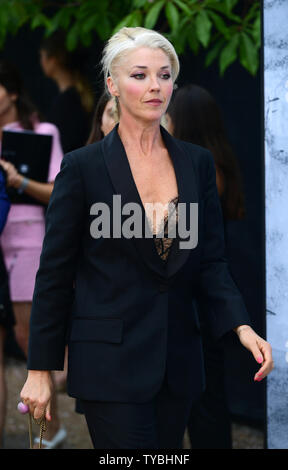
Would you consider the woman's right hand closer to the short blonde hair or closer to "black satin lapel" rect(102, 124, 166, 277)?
"black satin lapel" rect(102, 124, 166, 277)

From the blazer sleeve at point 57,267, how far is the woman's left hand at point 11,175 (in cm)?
185

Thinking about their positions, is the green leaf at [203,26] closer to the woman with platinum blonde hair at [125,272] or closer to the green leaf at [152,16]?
the green leaf at [152,16]

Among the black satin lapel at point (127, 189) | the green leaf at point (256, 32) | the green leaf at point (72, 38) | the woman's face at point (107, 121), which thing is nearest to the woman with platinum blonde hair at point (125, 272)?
the black satin lapel at point (127, 189)

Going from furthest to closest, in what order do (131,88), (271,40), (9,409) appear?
(9,409), (271,40), (131,88)

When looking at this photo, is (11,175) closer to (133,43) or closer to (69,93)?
(69,93)

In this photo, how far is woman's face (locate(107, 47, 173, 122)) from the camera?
8.55 feet

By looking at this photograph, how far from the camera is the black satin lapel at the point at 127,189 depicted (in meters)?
2.59

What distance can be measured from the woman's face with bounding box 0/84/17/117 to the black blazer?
212 cm

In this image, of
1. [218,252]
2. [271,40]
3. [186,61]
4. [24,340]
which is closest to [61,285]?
[218,252]

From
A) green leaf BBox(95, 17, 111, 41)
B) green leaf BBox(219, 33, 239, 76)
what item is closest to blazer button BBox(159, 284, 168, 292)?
green leaf BBox(219, 33, 239, 76)

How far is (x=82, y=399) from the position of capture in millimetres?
2680

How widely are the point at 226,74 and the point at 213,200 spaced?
2588mm

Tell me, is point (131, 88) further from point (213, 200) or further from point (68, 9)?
point (68, 9)

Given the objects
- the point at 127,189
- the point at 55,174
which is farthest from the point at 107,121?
the point at 127,189
